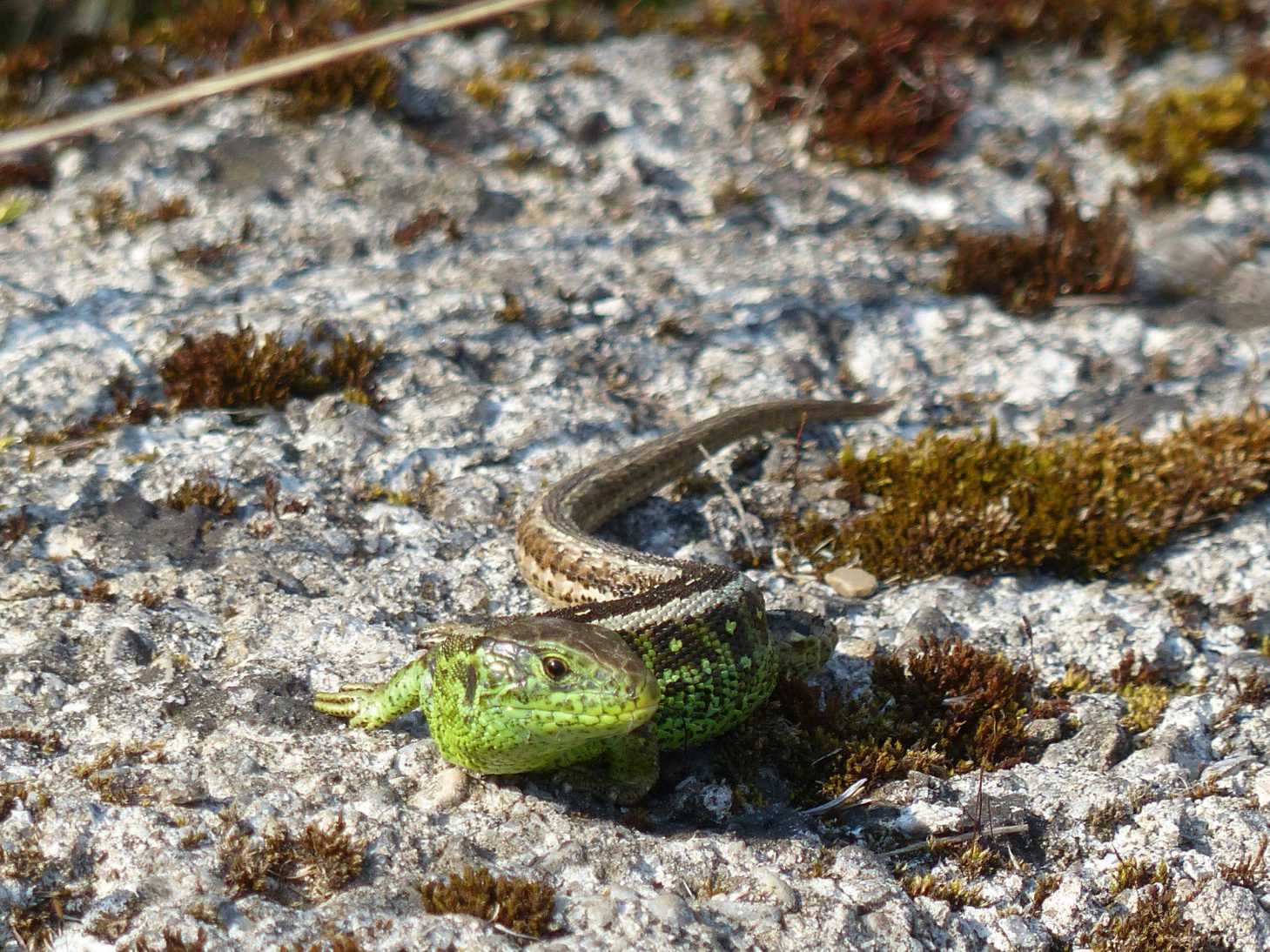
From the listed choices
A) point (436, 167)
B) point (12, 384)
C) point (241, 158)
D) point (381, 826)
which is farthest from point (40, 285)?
point (381, 826)

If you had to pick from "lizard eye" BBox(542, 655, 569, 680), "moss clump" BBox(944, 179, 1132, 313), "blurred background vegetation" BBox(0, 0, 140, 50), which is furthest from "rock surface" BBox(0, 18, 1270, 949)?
"blurred background vegetation" BBox(0, 0, 140, 50)

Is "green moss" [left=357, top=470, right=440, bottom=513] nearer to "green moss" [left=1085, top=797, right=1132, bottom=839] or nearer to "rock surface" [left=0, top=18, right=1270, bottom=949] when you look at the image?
"rock surface" [left=0, top=18, right=1270, bottom=949]

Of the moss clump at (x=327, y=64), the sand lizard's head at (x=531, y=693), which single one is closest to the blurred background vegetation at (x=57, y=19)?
the moss clump at (x=327, y=64)

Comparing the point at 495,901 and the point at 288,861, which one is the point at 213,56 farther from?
the point at 495,901

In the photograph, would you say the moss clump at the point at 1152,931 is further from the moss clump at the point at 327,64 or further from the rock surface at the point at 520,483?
the moss clump at the point at 327,64

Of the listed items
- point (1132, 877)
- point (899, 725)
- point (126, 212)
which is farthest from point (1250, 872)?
point (126, 212)
